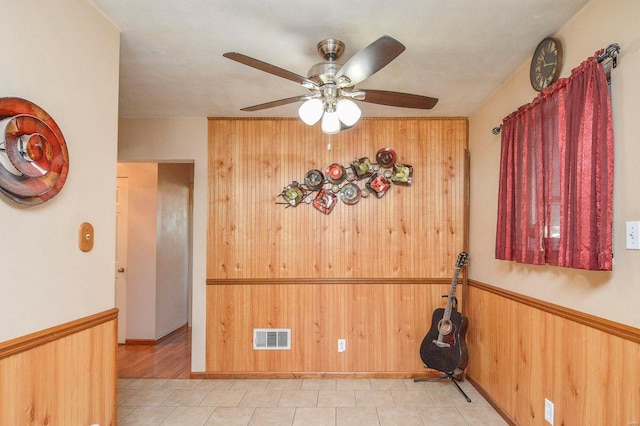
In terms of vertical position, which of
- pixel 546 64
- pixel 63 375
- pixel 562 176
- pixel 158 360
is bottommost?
pixel 158 360

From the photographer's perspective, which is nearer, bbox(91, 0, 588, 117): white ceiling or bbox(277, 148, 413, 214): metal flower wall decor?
bbox(91, 0, 588, 117): white ceiling

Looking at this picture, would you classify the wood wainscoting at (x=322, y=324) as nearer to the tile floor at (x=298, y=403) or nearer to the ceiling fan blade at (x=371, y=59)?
the tile floor at (x=298, y=403)

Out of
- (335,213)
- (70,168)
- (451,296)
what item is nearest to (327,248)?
(335,213)

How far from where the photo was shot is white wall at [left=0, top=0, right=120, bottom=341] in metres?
1.46

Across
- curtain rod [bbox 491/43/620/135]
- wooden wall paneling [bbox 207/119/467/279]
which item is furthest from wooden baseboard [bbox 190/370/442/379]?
curtain rod [bbox 491/43/620/135]

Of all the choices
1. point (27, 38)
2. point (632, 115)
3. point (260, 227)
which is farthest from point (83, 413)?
point (632, 115)

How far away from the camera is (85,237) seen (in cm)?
185

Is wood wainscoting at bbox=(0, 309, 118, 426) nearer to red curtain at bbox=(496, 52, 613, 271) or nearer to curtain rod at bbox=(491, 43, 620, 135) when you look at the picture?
red curtain at bbox=(496, 52, 613, 271)

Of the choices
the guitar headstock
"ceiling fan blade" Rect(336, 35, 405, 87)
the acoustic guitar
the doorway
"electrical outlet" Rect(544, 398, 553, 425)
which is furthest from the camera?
the doorway

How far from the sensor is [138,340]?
4680 millimetres

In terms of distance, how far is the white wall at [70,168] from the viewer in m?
1.46

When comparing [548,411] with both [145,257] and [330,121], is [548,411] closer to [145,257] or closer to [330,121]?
[330,121]

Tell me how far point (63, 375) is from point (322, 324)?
2298mm

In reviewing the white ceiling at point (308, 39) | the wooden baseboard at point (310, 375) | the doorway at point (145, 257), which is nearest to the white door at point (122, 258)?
the doorway at point (145, 257)
